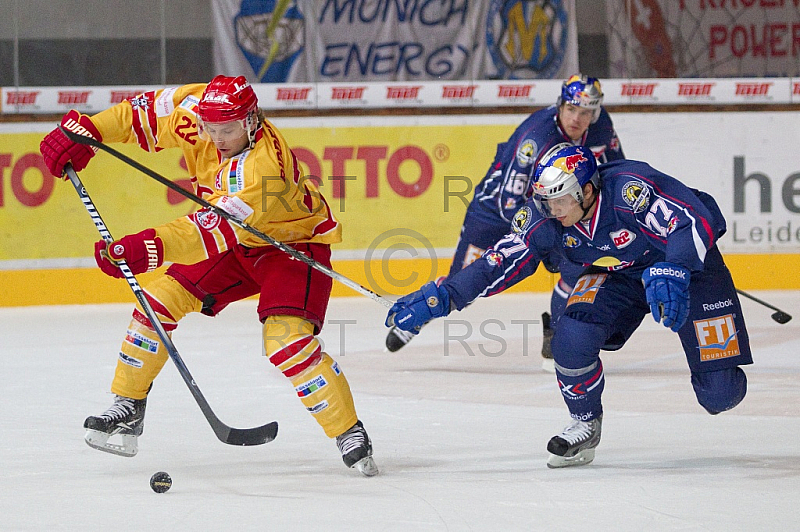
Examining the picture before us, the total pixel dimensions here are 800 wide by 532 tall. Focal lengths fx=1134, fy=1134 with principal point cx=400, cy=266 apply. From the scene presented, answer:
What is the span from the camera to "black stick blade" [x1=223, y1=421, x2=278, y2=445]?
2967 mm

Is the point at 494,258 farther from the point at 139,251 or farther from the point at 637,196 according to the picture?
the point at 139,251

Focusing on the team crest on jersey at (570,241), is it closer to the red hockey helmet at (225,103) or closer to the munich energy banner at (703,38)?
the red hockey helmet at (225,103)

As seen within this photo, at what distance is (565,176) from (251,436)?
1.06m

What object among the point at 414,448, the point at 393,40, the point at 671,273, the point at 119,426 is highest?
the point at 393,40

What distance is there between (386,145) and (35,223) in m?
2.12

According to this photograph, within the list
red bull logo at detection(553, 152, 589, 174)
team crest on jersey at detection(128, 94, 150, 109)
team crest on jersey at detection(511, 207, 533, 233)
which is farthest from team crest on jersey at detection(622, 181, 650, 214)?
team crest on jersey at detection(128, 94, 150, 109)

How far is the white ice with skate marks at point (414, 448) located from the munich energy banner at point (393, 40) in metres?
2.38

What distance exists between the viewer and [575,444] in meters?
2.99

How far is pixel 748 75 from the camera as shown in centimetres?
718

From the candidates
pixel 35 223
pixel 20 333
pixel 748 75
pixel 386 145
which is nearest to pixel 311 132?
pixel 386 145

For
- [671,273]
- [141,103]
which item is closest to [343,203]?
[141,103]

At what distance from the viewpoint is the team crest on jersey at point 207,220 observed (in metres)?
2.83

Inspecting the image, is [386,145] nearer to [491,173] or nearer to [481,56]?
[481,56]

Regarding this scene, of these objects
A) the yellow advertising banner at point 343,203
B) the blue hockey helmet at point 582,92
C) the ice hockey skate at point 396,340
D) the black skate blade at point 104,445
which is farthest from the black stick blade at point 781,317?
the black skate blade at point 104,445
